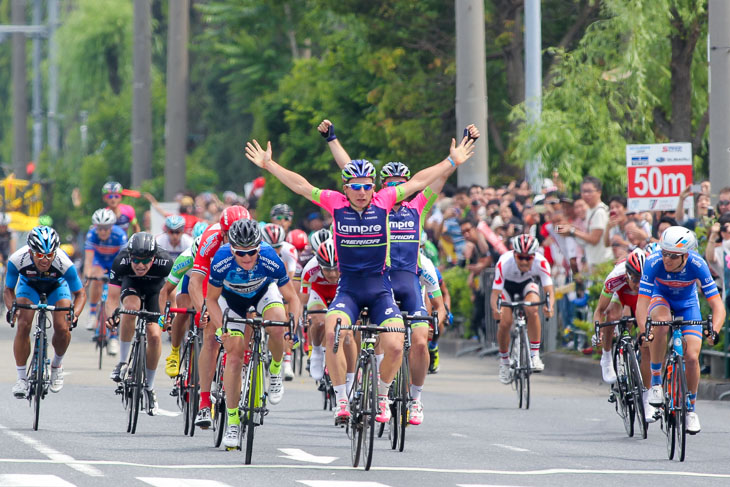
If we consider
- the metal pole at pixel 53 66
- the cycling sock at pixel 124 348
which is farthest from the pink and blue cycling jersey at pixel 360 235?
the metal pole at pixel 53 66

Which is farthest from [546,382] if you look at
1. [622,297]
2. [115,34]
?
[115,34]

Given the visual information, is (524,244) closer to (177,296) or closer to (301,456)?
(177,296)

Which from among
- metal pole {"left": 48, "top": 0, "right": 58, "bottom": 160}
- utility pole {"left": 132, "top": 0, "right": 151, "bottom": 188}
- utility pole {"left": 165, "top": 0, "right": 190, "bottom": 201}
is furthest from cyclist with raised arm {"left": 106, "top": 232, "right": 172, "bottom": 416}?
metal pole {"left": 48, "top": 0, "right": 58, "bottom": 160}

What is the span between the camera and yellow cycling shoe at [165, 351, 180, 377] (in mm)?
14734

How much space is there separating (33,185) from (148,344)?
32.1 meters

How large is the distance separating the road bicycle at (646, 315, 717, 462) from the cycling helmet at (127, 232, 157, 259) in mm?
4524

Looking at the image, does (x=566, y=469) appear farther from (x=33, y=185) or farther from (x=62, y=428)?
(x=33, y=185)

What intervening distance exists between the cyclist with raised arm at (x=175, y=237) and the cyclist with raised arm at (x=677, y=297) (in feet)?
23.8

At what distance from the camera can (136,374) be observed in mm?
14195

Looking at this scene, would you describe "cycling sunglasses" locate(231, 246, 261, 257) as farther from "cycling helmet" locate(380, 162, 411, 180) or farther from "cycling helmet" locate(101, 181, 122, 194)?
"cycling helmet" locate(101, 181, 122, 194)

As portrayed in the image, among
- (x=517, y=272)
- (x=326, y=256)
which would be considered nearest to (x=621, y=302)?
(x=326, y=256)

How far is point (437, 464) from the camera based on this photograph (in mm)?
12352

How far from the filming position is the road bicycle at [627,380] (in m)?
14.4

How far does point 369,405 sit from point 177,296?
3.70 m
